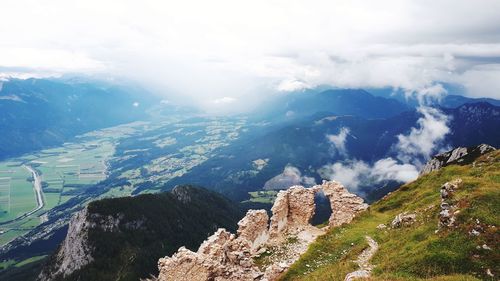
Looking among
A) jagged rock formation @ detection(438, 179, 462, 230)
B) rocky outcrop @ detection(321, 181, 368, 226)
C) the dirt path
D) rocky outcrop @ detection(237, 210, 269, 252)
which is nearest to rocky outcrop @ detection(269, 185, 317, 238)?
rocky outcrop @ detection(237, 210, 269, 252)

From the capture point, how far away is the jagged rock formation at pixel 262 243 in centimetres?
3372

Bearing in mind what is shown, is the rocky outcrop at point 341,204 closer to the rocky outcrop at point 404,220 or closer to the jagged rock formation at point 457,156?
the rocky outcrop at point 404,220

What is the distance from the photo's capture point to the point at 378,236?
37.7 metres

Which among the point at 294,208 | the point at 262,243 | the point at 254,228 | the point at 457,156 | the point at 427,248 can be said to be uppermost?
the point at 427,248

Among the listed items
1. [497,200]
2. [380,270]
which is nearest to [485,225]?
[497,200]

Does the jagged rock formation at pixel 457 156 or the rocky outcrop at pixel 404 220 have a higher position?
the rocky outcrop at pixel 404 220

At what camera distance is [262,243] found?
148 feet

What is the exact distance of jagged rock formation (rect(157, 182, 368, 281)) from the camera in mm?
33719

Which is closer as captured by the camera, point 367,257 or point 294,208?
point 367,257

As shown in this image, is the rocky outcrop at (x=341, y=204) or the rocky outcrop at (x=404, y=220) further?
the rocky outcrop at (x=341, y=204)

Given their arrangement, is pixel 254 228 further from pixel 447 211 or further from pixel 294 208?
pixel 447 211

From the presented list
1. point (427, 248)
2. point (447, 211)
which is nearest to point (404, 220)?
point (447, 211)

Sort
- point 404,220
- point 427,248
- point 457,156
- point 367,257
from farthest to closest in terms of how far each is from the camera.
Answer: point 457,156 → point 404,220 → point 367,257 → point 427,248

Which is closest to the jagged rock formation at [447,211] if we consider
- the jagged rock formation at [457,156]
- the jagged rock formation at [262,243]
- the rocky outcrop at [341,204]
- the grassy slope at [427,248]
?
the grassy slope at [427,248]
